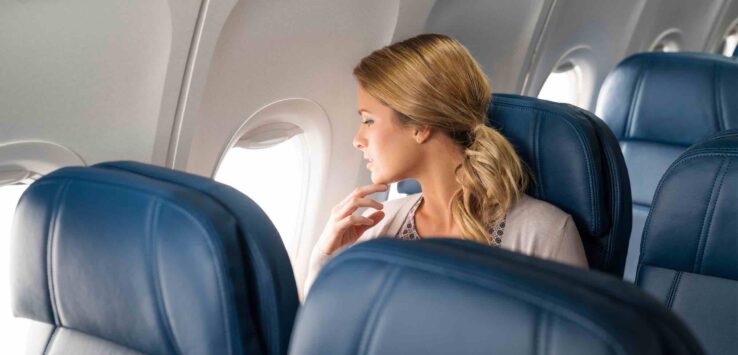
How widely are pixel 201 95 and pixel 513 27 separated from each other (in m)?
2.16

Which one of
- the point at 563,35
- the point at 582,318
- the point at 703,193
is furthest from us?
the point at 563,35

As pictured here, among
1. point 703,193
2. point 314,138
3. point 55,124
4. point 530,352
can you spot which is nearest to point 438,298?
point 530,352

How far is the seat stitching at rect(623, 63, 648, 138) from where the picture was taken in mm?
3836

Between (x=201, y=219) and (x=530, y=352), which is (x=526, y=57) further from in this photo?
(x=530, y=352)

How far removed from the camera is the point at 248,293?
5.39 ft

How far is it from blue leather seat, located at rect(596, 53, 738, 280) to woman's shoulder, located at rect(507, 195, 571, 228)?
4.75ft

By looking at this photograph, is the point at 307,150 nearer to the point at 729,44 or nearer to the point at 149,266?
the point at 149,266

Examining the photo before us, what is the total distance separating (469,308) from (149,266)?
2.25 ft

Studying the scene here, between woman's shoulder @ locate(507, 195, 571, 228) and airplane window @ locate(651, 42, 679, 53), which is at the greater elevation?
airplane window @ locate(651, 42, 679, 53)

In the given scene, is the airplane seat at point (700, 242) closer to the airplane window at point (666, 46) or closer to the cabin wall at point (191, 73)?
the cabin wall at point (191, 73)

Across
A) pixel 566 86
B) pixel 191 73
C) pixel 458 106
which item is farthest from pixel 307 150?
pixel 566 86

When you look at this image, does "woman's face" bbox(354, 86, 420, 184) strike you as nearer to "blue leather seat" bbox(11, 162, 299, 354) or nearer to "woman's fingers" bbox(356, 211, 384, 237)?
"woman's fingers" bbox(356, 211, 384, 237)

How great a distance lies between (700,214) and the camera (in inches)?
89.4

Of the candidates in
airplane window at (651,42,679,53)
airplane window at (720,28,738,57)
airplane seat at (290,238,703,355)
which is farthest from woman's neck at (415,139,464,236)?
airplane window at (720,28,738,57)
